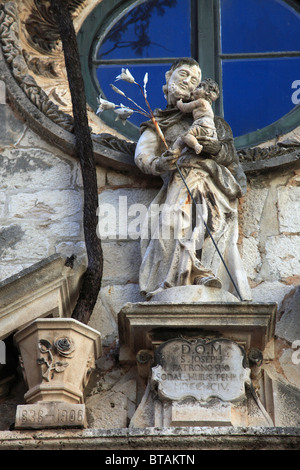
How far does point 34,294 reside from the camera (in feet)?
20.1

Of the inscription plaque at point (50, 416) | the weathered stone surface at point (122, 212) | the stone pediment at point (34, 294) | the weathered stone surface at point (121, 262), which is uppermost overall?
the weathered stone surface at point (122, 212)

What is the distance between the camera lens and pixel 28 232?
22.6ft

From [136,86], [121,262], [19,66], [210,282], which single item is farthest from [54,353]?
[136,86]

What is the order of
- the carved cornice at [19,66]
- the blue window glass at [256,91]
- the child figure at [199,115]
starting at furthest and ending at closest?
1. the blue window glass at [256,91]
2. the carved cornice at [19,66]
3. the child figure at [199,115]

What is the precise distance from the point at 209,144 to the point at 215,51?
1.35 m

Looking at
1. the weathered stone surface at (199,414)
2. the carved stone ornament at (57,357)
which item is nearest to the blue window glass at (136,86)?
the carved stone ornament at (57,357)

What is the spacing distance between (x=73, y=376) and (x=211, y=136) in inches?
59.2

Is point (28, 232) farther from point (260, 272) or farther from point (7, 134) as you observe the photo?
point (260, 272)

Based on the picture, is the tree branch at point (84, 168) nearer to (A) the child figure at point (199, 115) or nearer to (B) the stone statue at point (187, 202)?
(B) the stone statue at point (187, 202)

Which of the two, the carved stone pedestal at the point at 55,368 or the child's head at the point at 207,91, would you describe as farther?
the child's head at the point at 207,91

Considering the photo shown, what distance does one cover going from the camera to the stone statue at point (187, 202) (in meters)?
6.36

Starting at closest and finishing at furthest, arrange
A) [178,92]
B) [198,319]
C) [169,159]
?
[198,319] → [169,159] → [178,92]

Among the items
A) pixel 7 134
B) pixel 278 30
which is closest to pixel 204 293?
pixel 7 134

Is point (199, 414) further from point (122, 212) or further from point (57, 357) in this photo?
point (122, 212)
